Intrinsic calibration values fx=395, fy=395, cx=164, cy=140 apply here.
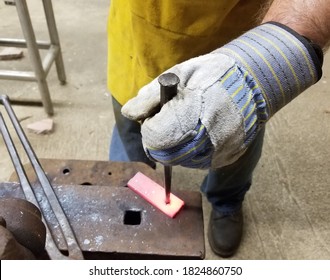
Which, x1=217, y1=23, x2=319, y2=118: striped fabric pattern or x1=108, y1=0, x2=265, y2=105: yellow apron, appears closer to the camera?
x1=217, y1=23, x2=319, y2=118: striped fabric pattern

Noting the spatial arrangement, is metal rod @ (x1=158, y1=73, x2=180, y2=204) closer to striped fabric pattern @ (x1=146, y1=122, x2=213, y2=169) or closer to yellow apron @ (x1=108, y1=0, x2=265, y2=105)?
striped fabric pattern @ (x1=146, y1=122, x2=213, y2=169)

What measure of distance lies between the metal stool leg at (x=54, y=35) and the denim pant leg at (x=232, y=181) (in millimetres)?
1081

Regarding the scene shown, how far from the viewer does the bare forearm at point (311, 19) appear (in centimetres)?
74

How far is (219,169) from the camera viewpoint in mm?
1264

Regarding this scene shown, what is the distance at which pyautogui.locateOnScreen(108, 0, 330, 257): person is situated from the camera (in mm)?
639

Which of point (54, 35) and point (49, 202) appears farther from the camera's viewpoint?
point (54, 35)

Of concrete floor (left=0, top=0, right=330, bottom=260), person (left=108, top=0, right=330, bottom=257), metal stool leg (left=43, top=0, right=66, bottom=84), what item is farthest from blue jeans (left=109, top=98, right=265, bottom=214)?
metal stool leg (left=43, top=0, right=66, bottom=84)

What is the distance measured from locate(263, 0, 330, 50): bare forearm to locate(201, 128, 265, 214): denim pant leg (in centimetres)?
45

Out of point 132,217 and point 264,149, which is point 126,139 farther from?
point 264,149

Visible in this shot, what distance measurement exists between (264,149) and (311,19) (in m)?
1.14

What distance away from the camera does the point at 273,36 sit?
714mm

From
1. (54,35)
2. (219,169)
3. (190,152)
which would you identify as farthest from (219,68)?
(54,35)

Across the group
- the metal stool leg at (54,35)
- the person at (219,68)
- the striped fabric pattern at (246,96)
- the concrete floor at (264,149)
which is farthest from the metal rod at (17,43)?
the striped fabric pattern at (246,96)

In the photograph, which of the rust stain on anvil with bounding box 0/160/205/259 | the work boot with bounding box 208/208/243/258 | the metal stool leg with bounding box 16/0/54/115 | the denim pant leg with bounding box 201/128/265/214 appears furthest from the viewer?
the metal stool leg with bounding box 16/0/54/115
